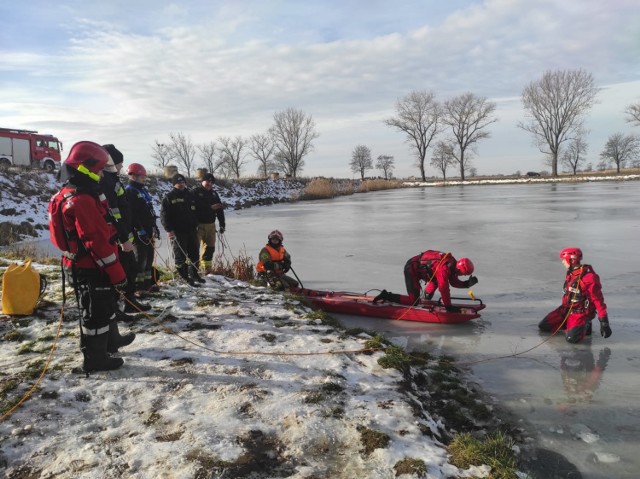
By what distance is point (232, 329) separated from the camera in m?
4.23

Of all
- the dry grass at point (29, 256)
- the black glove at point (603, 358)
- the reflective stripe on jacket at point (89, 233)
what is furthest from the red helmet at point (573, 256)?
the dry grass at point (29, 256)

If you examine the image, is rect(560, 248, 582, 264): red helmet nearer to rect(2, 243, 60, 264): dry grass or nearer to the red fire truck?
rect(2, 243, 60, 264): dry grass

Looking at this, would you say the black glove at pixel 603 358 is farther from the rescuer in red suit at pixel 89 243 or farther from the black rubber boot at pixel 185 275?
the black rubber boot at pixel 185 275

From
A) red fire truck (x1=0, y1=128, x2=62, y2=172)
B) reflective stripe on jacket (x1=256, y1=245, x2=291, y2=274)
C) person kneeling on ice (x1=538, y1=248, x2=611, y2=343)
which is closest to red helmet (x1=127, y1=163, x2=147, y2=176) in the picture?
reflective stripe on jacket (x1=256, y1=245, x2=291, y2=274)

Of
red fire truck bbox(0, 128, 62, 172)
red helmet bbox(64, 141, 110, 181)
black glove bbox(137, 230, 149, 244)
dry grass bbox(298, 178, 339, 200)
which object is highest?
red fire truck bbox(0, 128, 62, 172)

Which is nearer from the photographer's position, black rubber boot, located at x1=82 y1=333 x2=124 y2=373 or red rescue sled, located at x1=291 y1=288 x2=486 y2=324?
black rubber boot, located at x1=82 y1=333 x2=124 y2=373

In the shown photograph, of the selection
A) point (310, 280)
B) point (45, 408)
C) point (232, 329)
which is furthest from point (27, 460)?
point (310, 280)

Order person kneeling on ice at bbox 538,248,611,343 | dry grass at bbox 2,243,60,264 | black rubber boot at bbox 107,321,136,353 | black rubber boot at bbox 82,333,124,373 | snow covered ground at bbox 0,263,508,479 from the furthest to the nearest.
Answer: dry grass at bbox 2,243,60,264, person kneeling on ice at bbox 538,248,611,343, black rubber boot at bbox 107,321,136,353, black rubber boot at bbox 82,333,124,373, snow covered ground at bbox 0,263,508,479

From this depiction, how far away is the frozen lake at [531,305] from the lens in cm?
298

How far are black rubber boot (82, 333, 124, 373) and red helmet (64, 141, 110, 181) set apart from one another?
1.17 meters

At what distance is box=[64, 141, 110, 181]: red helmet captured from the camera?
9.82 ft

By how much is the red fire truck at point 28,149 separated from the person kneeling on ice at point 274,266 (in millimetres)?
18028

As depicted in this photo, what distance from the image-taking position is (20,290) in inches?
163

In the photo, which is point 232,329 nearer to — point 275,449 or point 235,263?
point 275,449
